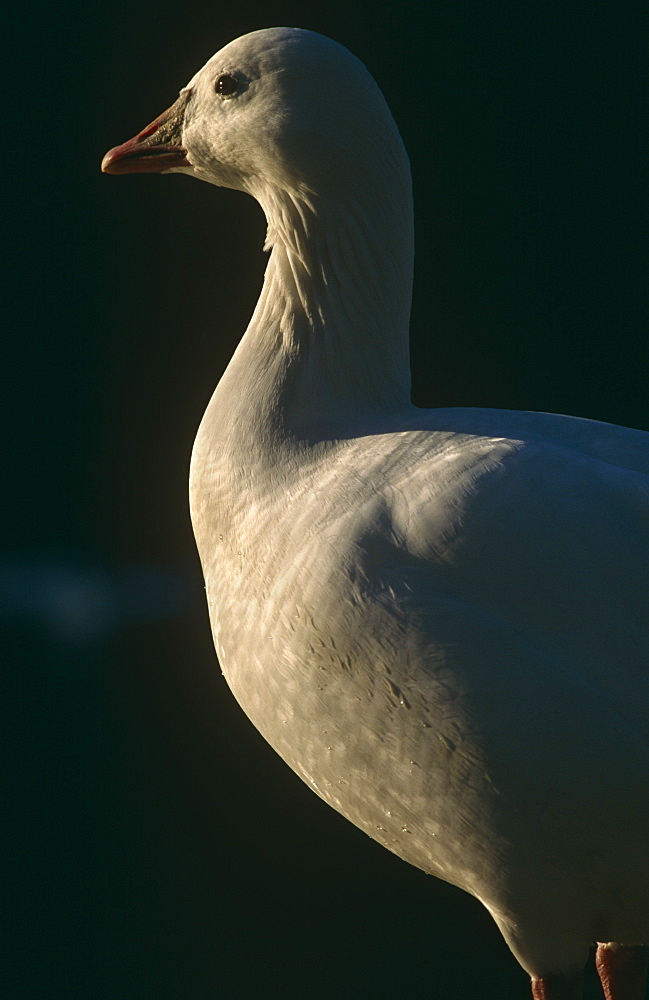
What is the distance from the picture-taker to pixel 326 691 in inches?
56.2

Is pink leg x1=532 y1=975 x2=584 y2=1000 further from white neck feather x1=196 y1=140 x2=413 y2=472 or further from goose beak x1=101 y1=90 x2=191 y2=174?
goose beak x1=101 y1=90 x2=191 y2=174

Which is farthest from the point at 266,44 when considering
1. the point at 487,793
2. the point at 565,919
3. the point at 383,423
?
the point at 565,919

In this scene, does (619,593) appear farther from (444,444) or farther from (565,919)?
(565,919)

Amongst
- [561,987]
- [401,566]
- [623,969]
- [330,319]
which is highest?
[330,319]

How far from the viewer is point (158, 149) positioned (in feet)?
6.04

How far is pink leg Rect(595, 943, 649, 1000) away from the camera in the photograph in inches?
68.0

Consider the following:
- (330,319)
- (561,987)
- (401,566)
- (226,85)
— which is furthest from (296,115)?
(561,987)

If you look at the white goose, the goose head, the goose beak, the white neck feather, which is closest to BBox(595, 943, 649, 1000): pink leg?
the white goose

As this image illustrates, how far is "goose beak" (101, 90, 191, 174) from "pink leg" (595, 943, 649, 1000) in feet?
4.27

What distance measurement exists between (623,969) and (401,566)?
764 mm

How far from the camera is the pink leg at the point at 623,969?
173 centimetres

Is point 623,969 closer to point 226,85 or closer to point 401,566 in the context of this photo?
point 401,566

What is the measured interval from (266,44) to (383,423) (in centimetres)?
53

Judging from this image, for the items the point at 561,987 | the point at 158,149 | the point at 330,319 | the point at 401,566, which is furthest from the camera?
the point at 158,149
